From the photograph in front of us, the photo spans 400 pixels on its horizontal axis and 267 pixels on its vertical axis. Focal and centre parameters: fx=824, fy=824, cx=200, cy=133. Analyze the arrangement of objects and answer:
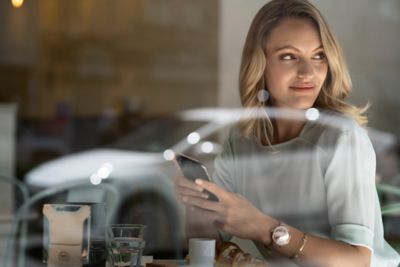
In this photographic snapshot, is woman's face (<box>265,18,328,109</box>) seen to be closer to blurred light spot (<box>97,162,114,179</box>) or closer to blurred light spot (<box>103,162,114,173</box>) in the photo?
blurred light spot (<box>97,162,114,179</box>)

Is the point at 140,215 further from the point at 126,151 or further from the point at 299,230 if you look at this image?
the point at 126,151

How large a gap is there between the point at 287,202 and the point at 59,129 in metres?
4.28

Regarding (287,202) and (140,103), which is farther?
(140,103)

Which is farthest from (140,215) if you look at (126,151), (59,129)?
(59,129)

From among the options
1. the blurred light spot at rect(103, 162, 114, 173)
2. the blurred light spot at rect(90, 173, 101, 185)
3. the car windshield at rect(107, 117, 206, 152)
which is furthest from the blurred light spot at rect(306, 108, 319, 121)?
the blurred light spot at rect(103, 162, 114, 173)

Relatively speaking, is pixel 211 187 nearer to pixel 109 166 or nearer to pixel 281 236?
pixel 281 236

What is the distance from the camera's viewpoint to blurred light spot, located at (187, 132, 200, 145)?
281 centimetres

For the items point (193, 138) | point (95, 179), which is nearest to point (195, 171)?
point (193, 138)

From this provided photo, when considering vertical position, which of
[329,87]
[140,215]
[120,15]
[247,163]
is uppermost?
[120,15]

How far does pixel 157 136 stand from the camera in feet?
13.9

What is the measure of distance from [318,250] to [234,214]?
0.24 metres

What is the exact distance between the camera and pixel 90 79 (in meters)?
7.22

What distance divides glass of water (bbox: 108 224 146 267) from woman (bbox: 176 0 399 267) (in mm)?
174

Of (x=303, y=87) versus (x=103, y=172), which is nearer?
(x=303, y=87)
